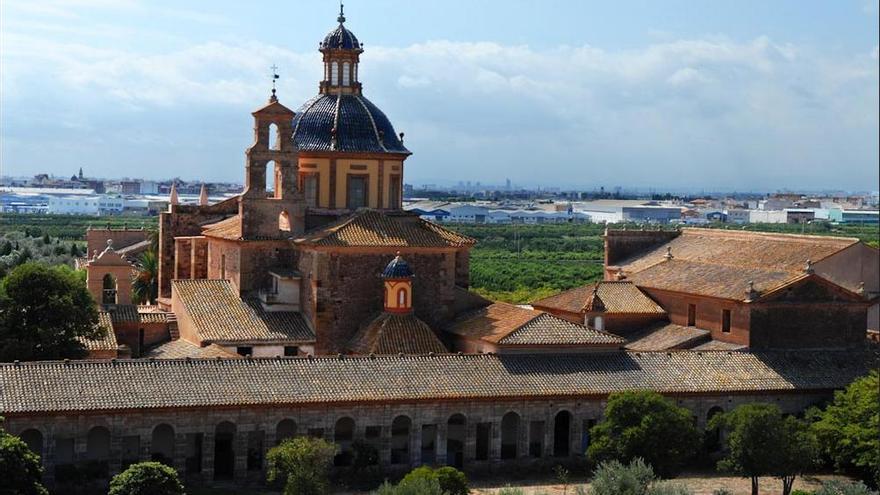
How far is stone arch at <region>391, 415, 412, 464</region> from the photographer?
32.0m

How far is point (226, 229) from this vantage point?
41.2 metres

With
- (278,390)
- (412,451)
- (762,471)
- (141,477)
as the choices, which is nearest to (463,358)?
(412,451)

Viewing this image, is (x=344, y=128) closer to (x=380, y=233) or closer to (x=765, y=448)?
(x=380, y=233)

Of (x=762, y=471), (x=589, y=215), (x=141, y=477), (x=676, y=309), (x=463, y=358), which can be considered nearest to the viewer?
(x=141, y=477)

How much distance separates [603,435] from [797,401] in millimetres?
7173

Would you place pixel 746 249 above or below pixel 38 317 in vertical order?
above

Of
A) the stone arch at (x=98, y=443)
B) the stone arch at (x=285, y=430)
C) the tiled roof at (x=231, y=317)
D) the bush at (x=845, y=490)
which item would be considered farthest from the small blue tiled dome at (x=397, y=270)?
the bush at (x=845, y=490)

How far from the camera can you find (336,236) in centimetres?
3747

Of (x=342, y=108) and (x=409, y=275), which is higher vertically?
(x=342, y=108)

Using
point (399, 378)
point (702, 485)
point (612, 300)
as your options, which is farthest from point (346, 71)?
point (702, 485)

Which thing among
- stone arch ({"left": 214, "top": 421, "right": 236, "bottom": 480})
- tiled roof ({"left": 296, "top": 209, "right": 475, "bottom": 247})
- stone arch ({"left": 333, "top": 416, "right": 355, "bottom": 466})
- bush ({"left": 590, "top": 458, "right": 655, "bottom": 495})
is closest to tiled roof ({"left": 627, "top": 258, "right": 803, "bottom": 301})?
tiled roof ({"left": 296, "top": 209, "right": 475, "bottom": 247})

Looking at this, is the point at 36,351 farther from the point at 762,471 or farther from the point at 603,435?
the point at 762,471

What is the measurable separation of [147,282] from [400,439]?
66.7 ft

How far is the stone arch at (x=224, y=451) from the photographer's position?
30500mm
